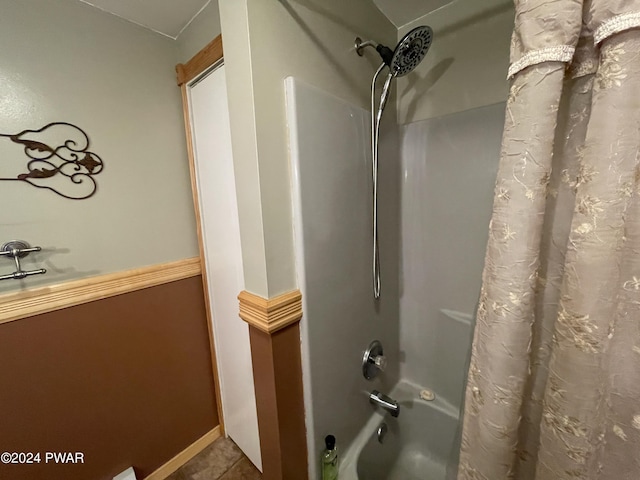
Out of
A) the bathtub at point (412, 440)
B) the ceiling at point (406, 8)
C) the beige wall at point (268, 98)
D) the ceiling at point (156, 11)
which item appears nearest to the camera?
the beige wall at point (268, 98)

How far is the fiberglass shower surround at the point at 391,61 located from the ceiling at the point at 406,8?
0.27m

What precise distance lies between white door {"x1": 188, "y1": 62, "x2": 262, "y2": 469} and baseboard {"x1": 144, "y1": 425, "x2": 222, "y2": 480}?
0.14m

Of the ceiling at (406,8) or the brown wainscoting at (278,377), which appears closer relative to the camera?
the brown wainscoting at (278,377)

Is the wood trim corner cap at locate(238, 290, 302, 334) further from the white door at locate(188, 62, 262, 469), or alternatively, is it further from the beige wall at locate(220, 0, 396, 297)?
the white door at locate(188, 62, 262, 469)

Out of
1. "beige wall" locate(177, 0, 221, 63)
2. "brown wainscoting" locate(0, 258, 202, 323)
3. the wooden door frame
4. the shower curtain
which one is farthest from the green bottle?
"beige wall" locate(177, 0, 221, 63)

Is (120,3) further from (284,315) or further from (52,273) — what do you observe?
(284,315)

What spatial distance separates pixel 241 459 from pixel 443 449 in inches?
41.0

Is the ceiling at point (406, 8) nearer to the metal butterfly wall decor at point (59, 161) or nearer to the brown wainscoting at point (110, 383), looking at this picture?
the metal butterfly wall decor at point (59, 161)

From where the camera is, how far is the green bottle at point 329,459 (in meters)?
0.84

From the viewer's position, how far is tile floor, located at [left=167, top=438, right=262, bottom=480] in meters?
1.13

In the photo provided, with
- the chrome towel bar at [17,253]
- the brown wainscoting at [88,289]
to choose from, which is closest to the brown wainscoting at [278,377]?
the brown wainscoting at [88,289]

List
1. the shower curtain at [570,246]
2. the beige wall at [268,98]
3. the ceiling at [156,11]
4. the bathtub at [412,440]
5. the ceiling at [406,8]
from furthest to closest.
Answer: the bathtub at [412,440]
the ceiling at [406,8]
the ceiling at [156,11]
the beige wall at [268,98]
the shower curtain at [570,246]

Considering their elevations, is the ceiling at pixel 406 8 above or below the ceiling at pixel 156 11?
above

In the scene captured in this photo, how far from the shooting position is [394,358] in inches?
51.9
